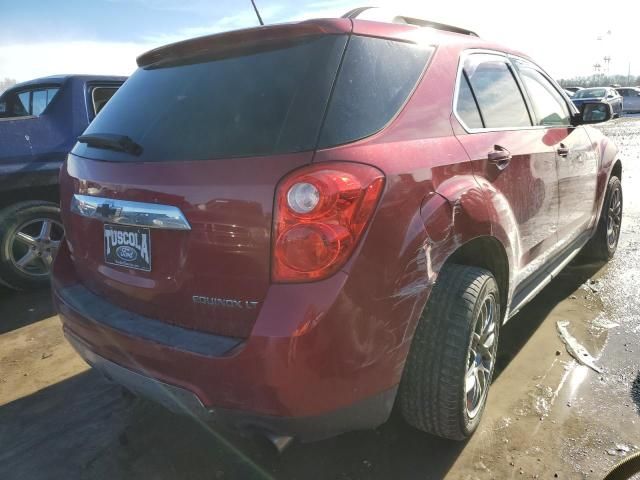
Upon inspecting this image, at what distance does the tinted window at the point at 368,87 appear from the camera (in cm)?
170

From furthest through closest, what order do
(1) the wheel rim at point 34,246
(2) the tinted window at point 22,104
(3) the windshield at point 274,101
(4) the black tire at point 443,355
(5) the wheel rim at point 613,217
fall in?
(2) the tinted window at point 22,104 < (5) the wheel rim at point 613,217 < (1) the wheel rim at point 34,246 < (4) the black tire at point 443,355 < (3) the windshield at point 274,101

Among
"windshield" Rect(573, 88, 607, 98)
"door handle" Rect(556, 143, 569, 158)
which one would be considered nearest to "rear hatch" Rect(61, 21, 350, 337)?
"door handle" Rect(556, 143, 569, 158)

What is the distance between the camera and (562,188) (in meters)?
3.18

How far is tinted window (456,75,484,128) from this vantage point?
89.1 inches

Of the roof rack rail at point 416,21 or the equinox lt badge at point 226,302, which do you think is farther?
the roof rack rail at point 416,21

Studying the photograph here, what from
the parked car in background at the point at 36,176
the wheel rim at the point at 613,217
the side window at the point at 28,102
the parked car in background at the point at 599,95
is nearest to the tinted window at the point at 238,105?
the parked car in background at the point at 36,176

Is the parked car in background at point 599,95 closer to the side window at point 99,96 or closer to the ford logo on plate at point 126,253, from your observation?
the side window at point 99,96

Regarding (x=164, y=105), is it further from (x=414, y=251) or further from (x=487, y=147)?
(x=487, y=147)

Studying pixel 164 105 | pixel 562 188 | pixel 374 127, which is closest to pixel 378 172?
pixel 374 127

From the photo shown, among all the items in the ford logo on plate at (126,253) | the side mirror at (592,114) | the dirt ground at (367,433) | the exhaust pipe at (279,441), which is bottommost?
the dirt ground at (367,433)

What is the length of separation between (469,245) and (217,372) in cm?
123

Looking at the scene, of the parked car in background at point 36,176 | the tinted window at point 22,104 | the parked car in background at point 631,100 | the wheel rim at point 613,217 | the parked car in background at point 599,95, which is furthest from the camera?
the parked car in background at point 631,100

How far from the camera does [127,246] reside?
6.32 ft

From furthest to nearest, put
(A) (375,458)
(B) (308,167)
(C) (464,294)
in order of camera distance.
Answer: (A) (375,458), (C) (464,294), (B) (308,167)
